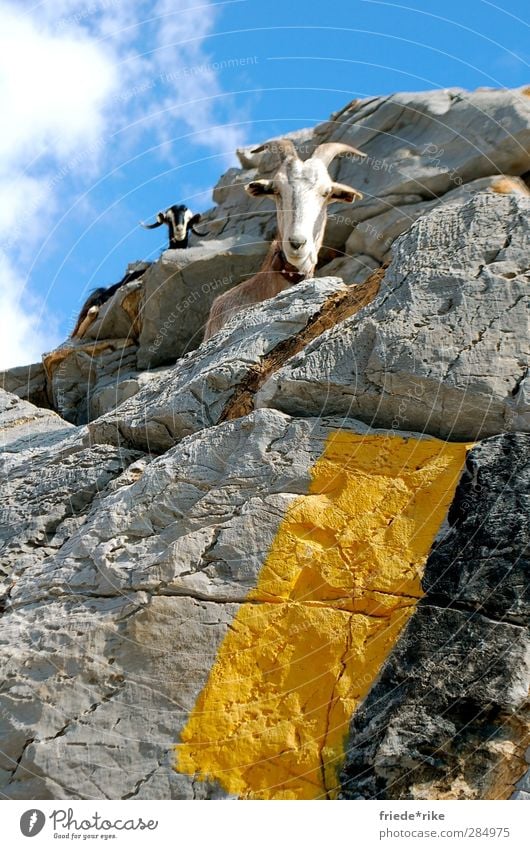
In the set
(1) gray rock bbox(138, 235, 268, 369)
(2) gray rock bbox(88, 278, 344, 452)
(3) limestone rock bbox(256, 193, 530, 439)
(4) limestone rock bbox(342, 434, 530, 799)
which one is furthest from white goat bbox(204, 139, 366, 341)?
(4) limestone rock bbox(342, 434, 530, 799)

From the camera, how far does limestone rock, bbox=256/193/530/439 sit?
20.6 feet

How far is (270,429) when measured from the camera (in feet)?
22.0

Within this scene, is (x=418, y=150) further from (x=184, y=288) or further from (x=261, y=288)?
(x=261, y=288)

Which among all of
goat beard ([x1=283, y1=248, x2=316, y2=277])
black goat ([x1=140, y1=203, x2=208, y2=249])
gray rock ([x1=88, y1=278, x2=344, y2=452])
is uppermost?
black goat ([x1=140, y1=203, x2=208, y2=249])

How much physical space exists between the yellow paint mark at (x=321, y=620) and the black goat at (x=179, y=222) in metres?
16.7

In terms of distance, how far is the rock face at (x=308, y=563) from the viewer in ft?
17.1

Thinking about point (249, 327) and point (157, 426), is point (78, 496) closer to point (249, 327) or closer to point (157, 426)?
point (157, 426)

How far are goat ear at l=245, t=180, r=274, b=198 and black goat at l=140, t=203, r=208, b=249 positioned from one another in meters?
7.45

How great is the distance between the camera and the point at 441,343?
6.51 m

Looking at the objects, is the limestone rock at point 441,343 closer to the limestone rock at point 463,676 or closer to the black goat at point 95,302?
the limestone rock at point 463,676

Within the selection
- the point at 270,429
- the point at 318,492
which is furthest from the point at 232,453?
the point at 318,492

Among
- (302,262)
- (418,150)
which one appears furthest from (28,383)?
(418,150)

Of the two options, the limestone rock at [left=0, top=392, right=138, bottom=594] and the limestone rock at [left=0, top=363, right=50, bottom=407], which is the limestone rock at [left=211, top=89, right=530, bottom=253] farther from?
the limestone rock at [left=0, top=392, right=138, bottom=594]

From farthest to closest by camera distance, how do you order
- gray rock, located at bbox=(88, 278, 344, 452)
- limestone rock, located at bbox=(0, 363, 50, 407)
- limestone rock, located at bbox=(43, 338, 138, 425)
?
limestone rock, located at bbox=(0, 363, 50, 407) → limestone rock, located at bbox=(43, 338, 138, 425) → gray rock, located at bbox=(88, 278, 344, 452)
